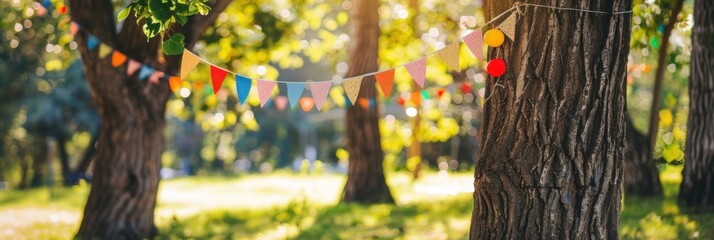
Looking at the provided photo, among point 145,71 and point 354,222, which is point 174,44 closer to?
point 145,71

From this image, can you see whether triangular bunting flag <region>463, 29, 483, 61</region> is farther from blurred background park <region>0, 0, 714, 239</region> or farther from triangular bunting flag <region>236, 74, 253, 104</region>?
triangular bunting flag <region>236, 74, 253, 104</region>

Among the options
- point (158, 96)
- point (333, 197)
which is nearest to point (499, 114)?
point (158, 96)

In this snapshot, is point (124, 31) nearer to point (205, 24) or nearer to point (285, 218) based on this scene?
point (205, 24)

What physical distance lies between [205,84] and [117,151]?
11.1 feet

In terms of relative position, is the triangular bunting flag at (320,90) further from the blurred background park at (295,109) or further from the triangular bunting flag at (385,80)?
the blurred background park at (295,109)

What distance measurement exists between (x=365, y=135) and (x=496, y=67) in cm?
799

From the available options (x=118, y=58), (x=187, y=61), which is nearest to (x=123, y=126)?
(x=118, y=58)

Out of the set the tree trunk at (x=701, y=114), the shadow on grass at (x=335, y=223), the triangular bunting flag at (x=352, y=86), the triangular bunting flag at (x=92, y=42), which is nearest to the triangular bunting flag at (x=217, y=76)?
the triangular bunting flag at (x=352, y=86)

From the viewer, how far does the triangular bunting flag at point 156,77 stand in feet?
25.3

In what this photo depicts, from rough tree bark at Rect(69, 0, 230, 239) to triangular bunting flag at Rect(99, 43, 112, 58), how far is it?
0.20 ft

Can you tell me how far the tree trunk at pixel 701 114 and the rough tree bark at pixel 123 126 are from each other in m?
4.85

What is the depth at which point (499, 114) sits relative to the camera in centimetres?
446

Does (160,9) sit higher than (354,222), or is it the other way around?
(160,9)

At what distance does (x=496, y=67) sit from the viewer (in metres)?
4.40
